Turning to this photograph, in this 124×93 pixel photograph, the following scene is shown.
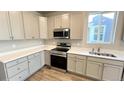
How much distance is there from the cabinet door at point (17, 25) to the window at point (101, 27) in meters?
2.32

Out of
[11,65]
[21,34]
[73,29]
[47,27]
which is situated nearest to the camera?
[11,65]

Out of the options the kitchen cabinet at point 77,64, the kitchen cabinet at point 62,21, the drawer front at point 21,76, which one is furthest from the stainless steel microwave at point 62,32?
the drawer front at point 21,76

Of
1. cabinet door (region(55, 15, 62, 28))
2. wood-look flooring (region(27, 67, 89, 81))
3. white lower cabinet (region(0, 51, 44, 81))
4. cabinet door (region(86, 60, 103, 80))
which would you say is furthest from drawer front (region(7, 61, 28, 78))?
cabinet door (region(86, 60, 103, 80))

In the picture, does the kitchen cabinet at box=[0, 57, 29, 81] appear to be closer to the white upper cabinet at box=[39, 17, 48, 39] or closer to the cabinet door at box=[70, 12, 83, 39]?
the white upper cabinet at box=[39, 17, 48, 39]

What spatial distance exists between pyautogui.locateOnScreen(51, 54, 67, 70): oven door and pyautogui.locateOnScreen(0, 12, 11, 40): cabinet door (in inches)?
62.1

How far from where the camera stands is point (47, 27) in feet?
10.7

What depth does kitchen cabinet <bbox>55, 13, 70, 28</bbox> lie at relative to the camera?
2736mm

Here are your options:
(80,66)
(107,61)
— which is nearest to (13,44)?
(80,66)

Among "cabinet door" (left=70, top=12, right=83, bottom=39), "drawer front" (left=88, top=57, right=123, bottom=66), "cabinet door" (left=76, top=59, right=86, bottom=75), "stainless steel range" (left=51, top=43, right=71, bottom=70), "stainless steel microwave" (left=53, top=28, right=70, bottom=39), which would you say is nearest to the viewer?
"drawer front" (left=88, top=57, right=123, bottom=66)

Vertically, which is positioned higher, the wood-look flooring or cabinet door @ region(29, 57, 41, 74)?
cabinet door @ region(29, 57, 41, 74)
